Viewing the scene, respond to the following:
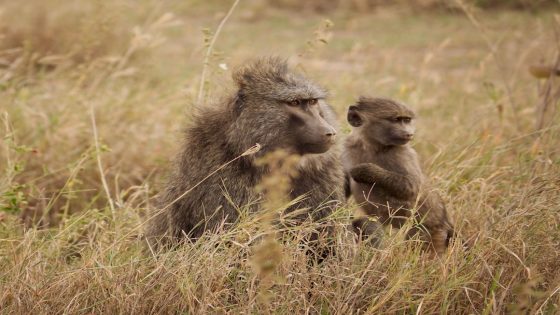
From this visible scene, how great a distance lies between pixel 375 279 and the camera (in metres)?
2.85

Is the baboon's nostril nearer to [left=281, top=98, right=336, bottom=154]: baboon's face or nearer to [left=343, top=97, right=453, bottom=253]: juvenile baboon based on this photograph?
[left=281, top=98, right=336, bottom=154]: baboon's face

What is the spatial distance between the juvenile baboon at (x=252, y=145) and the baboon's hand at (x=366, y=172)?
128mm

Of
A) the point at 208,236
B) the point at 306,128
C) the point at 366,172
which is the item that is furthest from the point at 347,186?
the point at 208,236

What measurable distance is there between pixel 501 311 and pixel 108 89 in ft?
11.5

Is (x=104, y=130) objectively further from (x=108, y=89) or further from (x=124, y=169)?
(x=108, y=89)

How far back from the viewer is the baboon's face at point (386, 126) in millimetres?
3537

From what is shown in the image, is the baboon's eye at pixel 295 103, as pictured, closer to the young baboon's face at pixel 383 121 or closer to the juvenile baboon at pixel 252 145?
the juvenile baboon at pixel 252 145

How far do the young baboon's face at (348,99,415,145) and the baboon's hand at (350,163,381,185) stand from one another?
0.24 meters

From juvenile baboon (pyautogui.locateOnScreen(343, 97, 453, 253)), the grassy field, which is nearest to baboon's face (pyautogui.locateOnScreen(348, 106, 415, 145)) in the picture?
juvenile baboon (pyautogui.locateOnScreen(343, 97, 453, 253))

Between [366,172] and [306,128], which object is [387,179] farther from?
[306,128]

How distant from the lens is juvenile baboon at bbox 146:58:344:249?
10.1ft

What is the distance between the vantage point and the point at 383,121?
357 centimetres

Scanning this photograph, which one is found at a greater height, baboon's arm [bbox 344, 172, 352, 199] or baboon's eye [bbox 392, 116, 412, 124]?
baboon's eye [bbox 392, 116, 412, 124]

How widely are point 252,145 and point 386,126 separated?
770 millimetres
